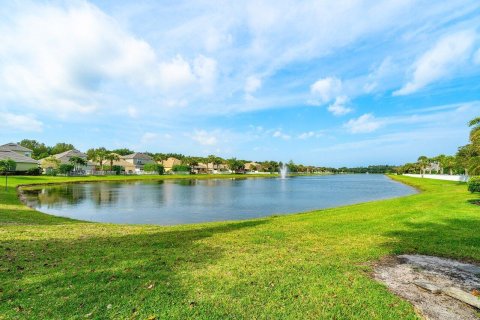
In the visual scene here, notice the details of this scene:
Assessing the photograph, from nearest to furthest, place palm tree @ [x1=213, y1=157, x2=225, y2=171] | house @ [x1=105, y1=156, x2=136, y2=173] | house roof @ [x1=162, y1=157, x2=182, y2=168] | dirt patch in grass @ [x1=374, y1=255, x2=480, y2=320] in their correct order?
dirt patch in grass @ [x1=374, y1=255, x2=480, y2=320] < house @ [x1=105, y1=156, x2=136, y2=173] < house roof @ [x1=162, y1=157, x2=182, y2=168] < palm tree @ [x1=213, y1=157, x2=225, y2=171]

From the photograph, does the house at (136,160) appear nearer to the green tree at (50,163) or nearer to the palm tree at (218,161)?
the palm tree at (218,161)

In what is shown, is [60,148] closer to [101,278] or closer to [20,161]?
[20,161]

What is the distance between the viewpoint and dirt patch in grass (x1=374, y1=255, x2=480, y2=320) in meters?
4.86

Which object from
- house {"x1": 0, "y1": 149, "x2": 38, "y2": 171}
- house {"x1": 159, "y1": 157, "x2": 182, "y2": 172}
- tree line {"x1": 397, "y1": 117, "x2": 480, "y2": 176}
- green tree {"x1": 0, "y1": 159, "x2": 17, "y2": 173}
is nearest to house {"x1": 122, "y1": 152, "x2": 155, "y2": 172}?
house {"x1": 159, "y1": 157, "x2": 182, "y2": 172}

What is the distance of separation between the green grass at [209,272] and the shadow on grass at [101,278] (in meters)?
0.02

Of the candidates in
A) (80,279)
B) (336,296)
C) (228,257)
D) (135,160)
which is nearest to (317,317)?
(336,296)

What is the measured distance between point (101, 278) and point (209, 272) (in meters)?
2.30

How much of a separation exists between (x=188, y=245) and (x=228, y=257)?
1955 millimetres

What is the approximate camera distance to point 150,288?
5500 millimetres

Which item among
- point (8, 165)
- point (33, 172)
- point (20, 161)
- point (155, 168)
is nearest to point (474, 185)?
point (8, 165)

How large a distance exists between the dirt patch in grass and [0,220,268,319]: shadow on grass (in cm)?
396

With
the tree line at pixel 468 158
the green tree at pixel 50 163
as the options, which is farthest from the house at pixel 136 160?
the tree line at pixel 468 158

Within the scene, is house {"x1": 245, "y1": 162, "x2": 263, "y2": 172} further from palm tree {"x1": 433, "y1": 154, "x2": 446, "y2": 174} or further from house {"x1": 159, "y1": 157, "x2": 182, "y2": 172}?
palm tree {"x1": 433, "y1": 154, "x2": 446, "y2": 174}

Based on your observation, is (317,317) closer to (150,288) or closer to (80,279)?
(150,288)
